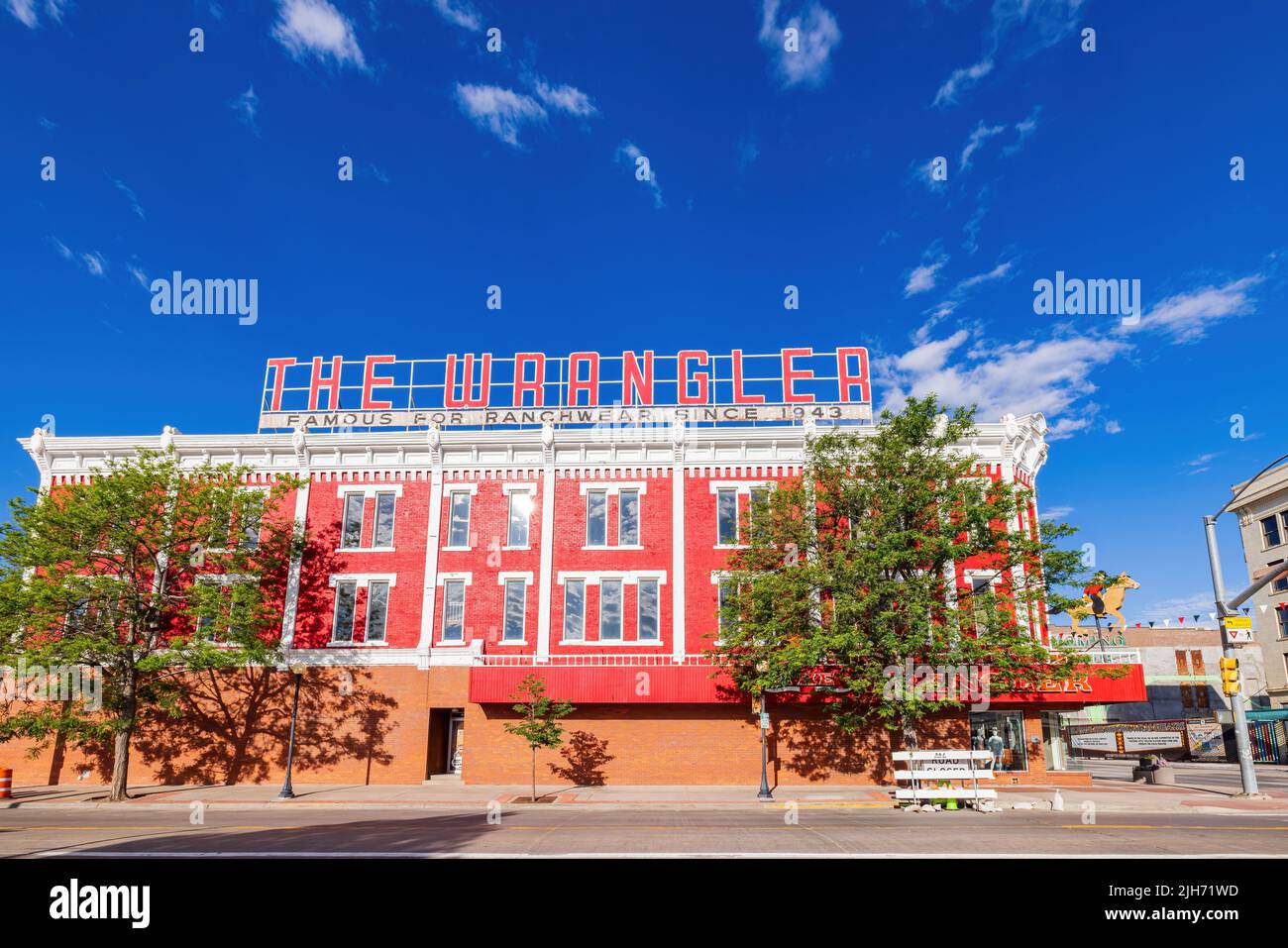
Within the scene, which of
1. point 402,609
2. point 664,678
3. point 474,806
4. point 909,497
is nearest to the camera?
point 474,806

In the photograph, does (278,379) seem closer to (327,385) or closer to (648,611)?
(327,385)

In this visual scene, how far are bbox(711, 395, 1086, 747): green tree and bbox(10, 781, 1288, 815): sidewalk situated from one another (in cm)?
306

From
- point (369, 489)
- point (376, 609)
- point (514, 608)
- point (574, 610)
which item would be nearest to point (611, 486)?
point (574, 610)

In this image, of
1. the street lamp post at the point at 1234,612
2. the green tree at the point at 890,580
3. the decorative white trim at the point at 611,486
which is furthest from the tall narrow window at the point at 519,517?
the street lamp post at the point at 1234,612

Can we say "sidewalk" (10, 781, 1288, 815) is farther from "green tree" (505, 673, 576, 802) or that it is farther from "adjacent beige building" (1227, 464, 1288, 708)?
"adjacent beige building" (1227, 464, 1288, 708)

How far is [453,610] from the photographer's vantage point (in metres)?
30.9

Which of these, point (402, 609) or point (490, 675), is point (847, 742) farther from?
point (402, 609)

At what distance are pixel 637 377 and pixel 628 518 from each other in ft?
20.0

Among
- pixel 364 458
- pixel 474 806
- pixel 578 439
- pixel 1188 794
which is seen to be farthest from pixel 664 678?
pixel 1188 794

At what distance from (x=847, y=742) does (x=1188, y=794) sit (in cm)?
1077

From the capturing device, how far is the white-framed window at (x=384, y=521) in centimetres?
3172

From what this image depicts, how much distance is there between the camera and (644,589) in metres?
31.0

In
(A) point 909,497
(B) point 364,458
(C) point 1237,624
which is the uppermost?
(B) point 364,458

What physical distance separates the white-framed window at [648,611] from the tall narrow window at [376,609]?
9.83m
